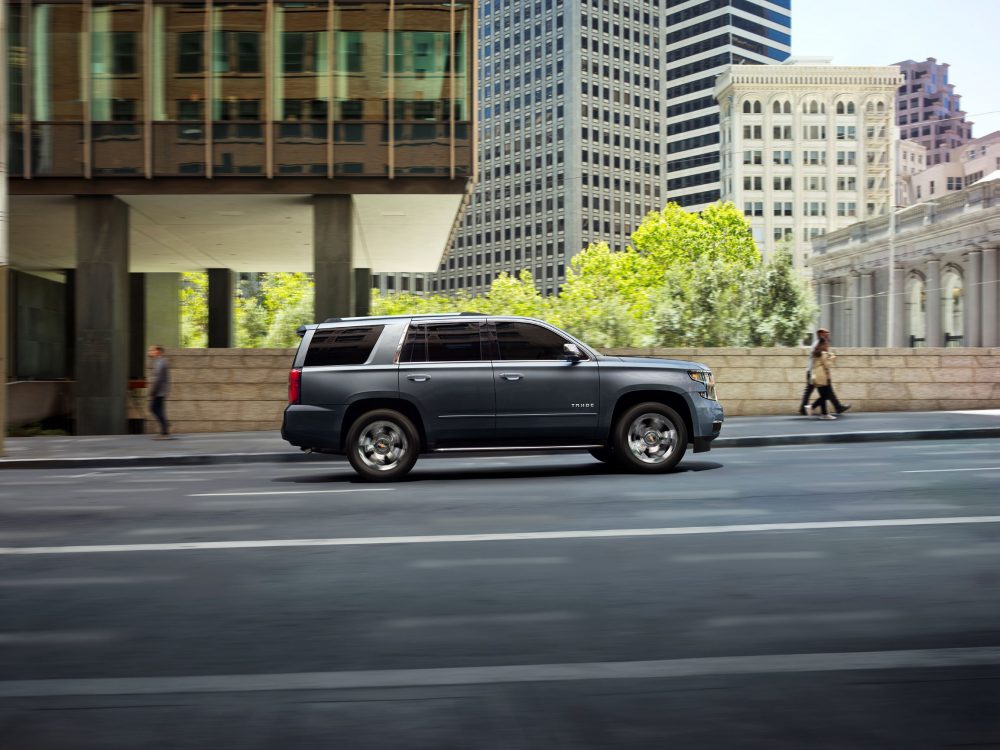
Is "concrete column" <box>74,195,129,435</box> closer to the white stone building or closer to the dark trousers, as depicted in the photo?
the dark trousers

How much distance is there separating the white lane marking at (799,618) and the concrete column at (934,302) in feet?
208

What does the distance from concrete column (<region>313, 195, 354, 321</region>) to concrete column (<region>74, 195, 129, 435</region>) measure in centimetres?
488

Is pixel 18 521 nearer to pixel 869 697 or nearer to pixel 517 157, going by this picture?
pixel 869 697

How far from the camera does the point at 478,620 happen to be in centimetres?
524

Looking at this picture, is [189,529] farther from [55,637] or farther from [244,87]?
[244,87]

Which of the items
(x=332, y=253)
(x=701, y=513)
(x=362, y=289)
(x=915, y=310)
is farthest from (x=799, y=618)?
(x=915, y=310)

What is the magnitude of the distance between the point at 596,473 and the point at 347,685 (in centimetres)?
855

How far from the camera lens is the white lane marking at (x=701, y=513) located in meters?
8.69

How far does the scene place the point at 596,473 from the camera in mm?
12477

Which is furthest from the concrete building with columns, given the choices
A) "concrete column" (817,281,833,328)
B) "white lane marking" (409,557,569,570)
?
"concrete column" (817,281,833,328)

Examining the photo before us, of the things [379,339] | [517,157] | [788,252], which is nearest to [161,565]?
[379,339]

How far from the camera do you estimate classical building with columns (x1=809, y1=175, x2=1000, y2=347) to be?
5722cm

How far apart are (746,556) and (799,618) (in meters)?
1.66

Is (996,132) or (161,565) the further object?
(996,132)
